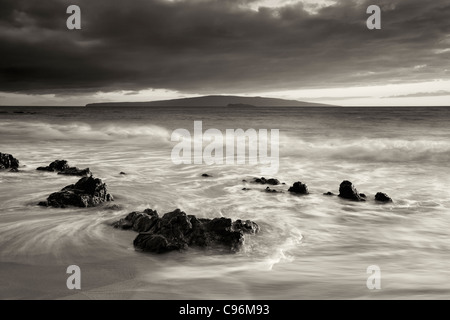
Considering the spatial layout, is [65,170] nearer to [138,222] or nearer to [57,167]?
[57,167]

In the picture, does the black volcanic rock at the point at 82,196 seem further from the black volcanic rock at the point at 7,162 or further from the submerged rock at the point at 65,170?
the black volcanic rock at the point at 7,162

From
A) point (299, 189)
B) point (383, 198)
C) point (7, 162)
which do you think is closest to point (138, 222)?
point (299, 189)

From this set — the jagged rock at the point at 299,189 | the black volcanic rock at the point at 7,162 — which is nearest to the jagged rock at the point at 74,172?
the black volcanic rock at the point at 7,162

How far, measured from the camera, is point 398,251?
548cm

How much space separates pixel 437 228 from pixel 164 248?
526 centimetres

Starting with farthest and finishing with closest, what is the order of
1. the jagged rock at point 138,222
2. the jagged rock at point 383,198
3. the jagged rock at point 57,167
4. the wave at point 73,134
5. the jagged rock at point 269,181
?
the wave at point 73,134
the jagged rock at point 57,167
the jagged rock at point 269,181
the jagged rock at point 383,198
the jagged rock at point 138,222

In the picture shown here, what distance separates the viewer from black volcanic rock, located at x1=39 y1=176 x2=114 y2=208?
6.96 m

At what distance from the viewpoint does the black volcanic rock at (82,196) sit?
696 cm

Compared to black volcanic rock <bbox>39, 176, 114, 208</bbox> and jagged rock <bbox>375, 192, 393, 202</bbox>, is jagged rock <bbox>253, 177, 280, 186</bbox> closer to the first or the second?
jagged rock <bbox>375, 192, 393, 202</bbox>

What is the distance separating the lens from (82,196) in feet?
23.2

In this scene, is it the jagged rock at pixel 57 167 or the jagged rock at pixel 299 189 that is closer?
the jagged rock at pixel 299 189

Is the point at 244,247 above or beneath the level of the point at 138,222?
beneath
